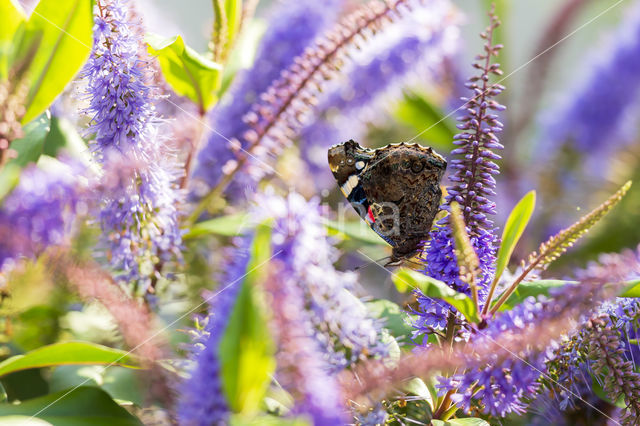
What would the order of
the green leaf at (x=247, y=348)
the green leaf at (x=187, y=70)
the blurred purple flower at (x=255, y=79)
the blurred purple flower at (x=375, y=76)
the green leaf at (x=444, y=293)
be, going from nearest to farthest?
1. the green leaf at (x=247, y=348)
2. the green leaf at (x=444, y=293)
3. the green leaf at (x=187, y=70)
4. the blurred purple flower at (x=255, y=79)
5. the blurred purple flower at (x=375, y=76)

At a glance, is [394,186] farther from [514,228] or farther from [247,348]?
[247,348]

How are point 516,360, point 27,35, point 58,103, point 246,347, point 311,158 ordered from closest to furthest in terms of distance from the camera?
point 246,347, point 516,360, point 27,35, point 58,103, point 311,158

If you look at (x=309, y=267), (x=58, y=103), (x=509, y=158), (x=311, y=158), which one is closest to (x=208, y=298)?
(x=309, y=267)

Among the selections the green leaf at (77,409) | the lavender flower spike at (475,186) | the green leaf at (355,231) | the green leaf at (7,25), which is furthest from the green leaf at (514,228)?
the green leaf at (7,25)

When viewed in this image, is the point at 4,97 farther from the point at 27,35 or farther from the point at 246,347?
the point at 246,347

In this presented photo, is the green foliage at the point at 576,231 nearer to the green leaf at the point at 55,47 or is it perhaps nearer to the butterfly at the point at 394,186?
the butterfly at the point at 394,186
